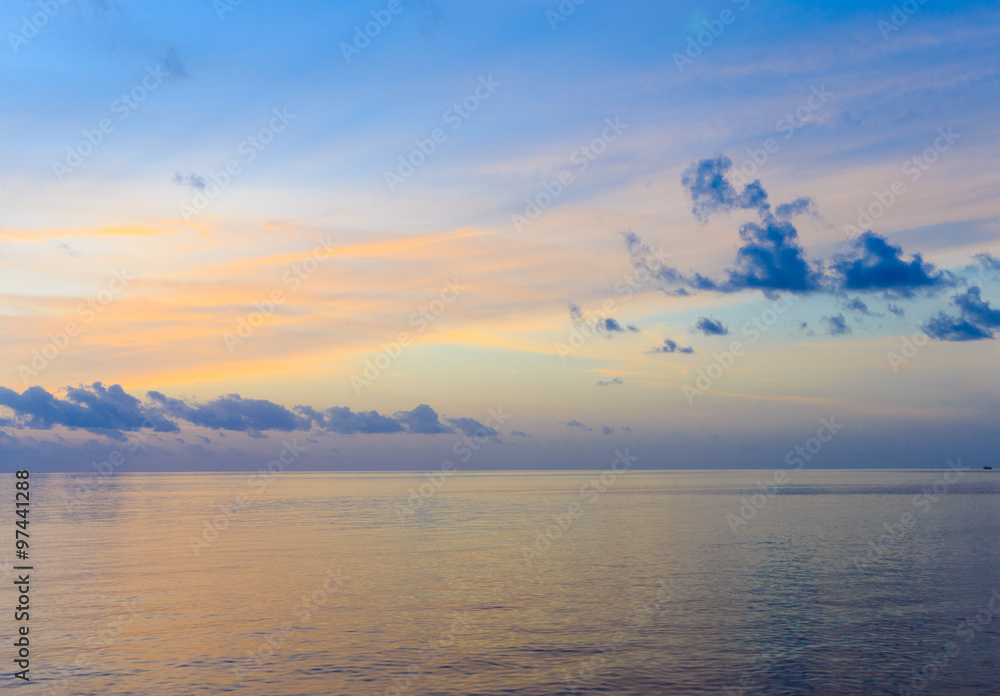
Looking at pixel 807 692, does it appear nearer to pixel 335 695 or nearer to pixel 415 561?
pixel 335 695

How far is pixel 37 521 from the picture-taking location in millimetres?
117938

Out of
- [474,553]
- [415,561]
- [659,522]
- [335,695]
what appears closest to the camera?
[335,695]

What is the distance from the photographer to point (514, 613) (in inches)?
1821

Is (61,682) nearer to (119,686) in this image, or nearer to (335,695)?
(119,686)

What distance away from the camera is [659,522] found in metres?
109

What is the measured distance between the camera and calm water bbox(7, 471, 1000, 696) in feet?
112

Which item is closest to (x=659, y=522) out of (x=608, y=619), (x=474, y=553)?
(x=474, y=553)

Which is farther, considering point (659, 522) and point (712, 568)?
point (659, 522)

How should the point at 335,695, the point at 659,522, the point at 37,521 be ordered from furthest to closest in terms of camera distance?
the point at 37,521
the point at 659,522
the point at 335,695

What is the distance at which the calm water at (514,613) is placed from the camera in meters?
34.0

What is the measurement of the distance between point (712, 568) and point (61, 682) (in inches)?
1914

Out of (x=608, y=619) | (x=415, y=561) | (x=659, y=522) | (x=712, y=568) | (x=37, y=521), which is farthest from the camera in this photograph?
(x=37, y=521)

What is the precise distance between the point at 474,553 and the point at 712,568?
23.2 m

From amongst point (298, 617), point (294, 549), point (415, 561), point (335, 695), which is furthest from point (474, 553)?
point (335, 695)
